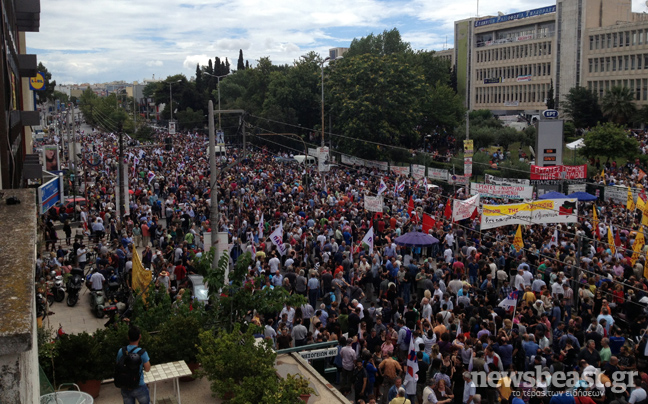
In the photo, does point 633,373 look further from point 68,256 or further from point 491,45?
point 491,45

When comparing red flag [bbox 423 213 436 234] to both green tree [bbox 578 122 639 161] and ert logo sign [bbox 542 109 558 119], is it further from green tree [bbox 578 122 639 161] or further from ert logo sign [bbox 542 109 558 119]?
green tree [bbox 578 122 639 161]

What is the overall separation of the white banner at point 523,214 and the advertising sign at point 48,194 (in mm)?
12963

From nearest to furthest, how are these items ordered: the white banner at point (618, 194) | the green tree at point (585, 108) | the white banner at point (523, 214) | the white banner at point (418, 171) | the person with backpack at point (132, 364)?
the person with backpack at point (132, 364) → the white banner at point (523, 214) → the white banner at point (618, 194) → the white banner at point (418, 171) → the green tree at point (585, 108)

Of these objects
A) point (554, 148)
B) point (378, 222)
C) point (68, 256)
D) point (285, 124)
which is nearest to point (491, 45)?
point (285, 124)

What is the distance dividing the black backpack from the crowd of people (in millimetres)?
3658

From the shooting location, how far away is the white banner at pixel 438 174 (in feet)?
128

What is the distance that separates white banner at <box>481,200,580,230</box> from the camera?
2023cm

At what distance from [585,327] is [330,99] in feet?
134

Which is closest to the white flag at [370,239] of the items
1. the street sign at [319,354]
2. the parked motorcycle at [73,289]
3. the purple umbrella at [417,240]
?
the purple umbrella at [417,240]

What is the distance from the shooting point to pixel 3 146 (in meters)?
14.2

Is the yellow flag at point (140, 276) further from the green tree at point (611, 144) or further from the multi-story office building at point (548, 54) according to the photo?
the multi-story office building at point (548, 54)

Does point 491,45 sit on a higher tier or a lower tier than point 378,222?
higher

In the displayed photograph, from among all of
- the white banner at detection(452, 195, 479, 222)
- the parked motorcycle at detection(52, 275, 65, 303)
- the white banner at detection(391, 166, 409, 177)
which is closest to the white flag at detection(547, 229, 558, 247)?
the white banner at detection(452, 195, 479, 222)

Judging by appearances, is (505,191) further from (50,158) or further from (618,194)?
(50,158)
